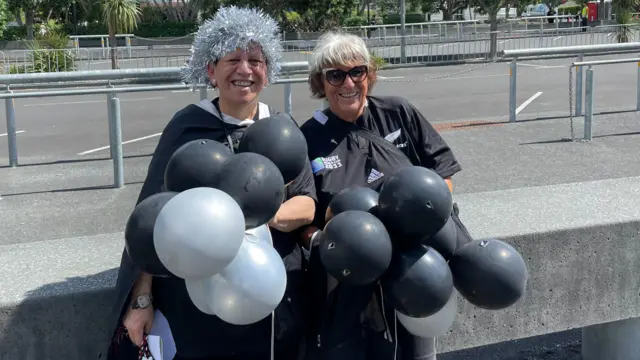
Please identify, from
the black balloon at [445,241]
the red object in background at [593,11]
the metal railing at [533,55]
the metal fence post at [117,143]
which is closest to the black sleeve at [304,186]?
the black balloon at [445,241]

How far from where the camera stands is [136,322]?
2.51m

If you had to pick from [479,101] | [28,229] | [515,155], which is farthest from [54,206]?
[479,101]

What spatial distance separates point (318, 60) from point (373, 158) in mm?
437

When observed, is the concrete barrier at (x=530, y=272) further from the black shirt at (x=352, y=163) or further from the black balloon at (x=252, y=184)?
the black balloon at (x=252, y=184)

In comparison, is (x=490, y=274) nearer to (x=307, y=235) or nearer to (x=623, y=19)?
(x=307, y=235)

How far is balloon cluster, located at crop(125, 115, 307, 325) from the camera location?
2119mm

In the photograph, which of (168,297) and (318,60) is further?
(318,60)

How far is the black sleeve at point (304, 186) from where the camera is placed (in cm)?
272

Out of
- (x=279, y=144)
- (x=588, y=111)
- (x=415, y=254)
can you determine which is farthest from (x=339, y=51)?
(x=588, y=111)

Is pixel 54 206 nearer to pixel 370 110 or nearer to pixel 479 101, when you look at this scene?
pixel 370 110

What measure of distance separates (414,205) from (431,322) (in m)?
0.47

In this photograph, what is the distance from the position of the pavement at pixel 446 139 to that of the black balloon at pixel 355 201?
1.50m

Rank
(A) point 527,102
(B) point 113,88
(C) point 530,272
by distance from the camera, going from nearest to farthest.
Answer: (C) point 530,272, (B) point 113,88, (A) point 527,102

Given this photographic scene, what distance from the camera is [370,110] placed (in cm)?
308
